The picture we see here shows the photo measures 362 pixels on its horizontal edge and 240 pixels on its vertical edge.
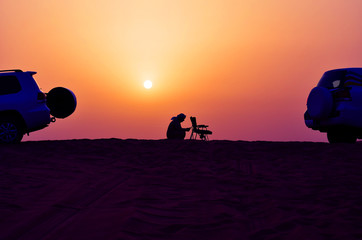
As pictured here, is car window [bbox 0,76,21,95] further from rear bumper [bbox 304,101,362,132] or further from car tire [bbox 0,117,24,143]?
rear bumper [bbox 304,101,362,132]

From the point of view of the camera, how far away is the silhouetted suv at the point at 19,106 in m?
11.8

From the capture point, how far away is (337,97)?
37.5 ft

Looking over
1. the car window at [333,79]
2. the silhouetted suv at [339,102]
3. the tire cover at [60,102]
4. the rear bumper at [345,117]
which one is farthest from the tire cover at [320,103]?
the tire cover at [60,102]

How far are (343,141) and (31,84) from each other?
9.05 m

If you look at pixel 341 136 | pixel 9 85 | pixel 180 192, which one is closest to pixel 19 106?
pixel 9 85

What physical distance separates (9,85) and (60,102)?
69.0 inches

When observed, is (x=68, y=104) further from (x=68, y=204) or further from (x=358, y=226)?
(x=358, y=226)

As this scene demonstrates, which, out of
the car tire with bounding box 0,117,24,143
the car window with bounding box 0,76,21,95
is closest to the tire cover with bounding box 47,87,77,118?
the car window with bounding box 0,76,21,95

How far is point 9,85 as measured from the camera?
11914 millimetres

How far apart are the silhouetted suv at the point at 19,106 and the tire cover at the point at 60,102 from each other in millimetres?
1002

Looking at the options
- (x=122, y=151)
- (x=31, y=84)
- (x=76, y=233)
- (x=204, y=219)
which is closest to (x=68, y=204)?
(x=76, y=233)

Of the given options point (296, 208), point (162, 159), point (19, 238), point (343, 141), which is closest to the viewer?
point (19, 238)

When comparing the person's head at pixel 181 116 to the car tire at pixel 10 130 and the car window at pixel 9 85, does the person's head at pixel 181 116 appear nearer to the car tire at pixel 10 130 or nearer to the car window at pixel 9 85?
the car tire at pixel 10 130

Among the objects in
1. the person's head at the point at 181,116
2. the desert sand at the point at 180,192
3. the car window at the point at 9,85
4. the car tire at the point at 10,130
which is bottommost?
the desert sand at the point at 180,192
